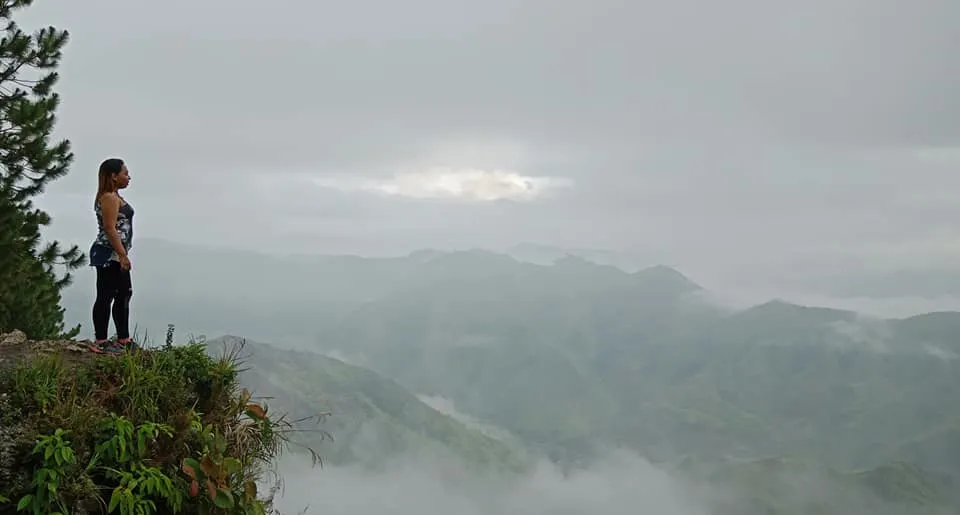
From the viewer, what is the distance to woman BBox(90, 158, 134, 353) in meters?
7.59

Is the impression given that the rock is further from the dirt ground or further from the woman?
the woman

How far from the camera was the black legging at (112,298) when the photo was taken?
7953 mm

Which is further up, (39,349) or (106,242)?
(106,242)

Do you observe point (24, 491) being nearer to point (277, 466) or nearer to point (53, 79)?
point (277, 466)

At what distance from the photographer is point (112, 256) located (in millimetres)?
7855

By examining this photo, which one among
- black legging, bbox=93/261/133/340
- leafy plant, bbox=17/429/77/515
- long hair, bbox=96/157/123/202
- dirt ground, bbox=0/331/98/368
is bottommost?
leafy plant, bbox=17/429/77/515

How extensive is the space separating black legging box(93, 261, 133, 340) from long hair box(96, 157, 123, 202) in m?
0.74

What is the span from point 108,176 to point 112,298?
128cm

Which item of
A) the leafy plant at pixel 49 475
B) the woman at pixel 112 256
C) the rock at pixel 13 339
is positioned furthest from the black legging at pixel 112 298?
the leafy plant at pixel 49 475

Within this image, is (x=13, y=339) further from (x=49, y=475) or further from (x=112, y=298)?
(x=49, y=475)

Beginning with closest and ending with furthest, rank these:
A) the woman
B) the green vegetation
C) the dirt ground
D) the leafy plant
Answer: the leafy plant
the green vegetation
the dirt ground
the woman

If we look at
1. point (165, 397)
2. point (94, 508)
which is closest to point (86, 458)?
point (94, 508)

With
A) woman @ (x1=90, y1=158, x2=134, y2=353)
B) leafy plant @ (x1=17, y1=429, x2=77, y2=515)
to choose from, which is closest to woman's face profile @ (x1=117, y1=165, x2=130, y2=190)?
woman @ (x1=90, y1=158, x2=134, y2=353)

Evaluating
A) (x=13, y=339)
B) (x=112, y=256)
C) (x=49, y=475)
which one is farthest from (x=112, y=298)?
(x=49, y=475)
